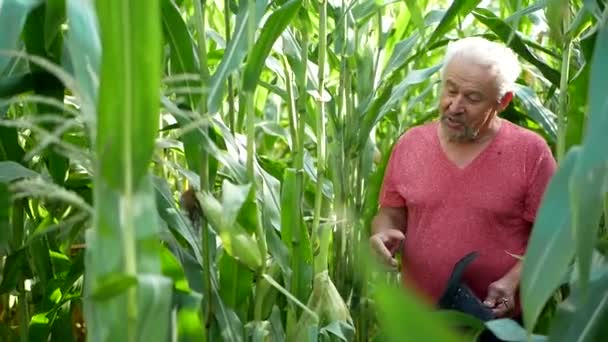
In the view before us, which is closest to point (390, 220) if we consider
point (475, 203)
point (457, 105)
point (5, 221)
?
point (475, 203)

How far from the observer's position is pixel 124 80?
1000mm

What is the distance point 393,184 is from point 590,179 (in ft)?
4.06

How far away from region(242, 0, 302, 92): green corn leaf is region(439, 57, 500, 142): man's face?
0.66 metres

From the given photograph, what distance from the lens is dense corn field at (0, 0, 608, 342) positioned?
1037 mm

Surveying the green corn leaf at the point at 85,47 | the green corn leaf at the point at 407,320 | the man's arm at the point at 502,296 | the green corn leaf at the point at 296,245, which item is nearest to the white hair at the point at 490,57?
the man's arm at the point at 502,296

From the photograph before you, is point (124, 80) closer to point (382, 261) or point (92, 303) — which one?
point (92, 303)

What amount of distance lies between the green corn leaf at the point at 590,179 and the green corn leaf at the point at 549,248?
0.03 metres

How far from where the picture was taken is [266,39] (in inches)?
61.4

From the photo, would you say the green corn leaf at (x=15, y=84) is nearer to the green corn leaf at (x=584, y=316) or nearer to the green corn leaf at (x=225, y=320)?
the green corn leaf at (x=225, y=320)

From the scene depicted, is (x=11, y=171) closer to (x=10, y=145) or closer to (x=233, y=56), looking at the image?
(x=10, y=145)

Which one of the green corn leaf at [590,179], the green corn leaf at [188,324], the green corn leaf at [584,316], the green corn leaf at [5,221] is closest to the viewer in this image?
the green corn leaf at [590,179]

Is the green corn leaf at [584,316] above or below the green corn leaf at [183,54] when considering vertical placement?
below

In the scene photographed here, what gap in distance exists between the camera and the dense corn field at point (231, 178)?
104 centimetres

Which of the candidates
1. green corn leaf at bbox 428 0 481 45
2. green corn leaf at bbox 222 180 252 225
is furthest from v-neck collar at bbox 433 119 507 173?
green corn leaf at bbox 222 180 252 225
